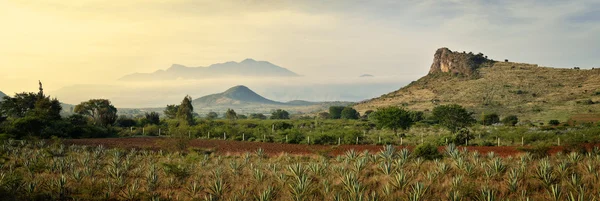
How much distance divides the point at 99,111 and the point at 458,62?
9370cm

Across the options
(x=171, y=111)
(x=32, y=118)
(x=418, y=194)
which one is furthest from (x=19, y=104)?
(x=418, y=194)

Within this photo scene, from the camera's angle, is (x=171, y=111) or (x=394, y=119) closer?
(x=394, y=119)

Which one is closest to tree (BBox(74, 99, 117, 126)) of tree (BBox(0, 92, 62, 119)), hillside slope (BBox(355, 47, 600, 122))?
tree (BBox(0, 92, 62, 119))

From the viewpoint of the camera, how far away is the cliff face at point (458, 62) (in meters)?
108

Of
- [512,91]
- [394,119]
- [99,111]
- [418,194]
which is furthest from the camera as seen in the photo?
[512,91]

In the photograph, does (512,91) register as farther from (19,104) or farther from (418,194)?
(19,104)

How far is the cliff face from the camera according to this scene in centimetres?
10755

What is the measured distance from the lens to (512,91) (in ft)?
266

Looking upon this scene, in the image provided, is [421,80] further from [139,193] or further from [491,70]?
[139,193]

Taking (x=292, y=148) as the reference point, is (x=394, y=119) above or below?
above

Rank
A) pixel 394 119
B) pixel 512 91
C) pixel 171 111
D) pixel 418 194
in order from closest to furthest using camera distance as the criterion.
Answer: pixel 418 194, pixel 394 119, pixel 171 111, pixel 512 91

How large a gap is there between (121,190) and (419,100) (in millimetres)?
88125

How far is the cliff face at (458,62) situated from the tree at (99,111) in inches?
3355

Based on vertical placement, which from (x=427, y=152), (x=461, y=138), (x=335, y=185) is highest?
(x=335, y=185)
